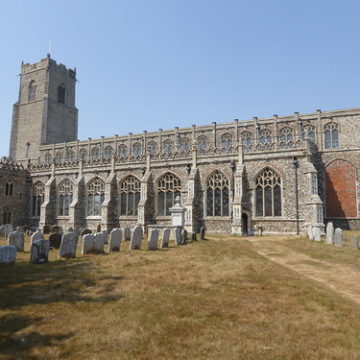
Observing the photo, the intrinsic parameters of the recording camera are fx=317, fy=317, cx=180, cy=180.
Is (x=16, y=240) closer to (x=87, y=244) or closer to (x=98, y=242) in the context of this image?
(x=87, y=244)

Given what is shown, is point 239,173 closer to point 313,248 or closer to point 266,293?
point 313,248

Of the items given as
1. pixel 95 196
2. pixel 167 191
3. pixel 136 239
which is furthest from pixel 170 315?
pixel 95 196

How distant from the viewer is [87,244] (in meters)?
12.6

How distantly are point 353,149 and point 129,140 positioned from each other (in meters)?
26.1

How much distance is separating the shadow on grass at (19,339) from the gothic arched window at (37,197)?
30.5m

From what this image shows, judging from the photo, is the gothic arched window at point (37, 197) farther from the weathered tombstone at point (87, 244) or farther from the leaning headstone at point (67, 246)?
the leaning headstone at point (67, 246)

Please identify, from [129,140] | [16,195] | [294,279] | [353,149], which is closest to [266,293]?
[294,279]

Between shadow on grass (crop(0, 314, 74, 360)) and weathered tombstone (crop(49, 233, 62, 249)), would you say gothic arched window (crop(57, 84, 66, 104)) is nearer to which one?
weathered tombstone (crop(49, 233, 62, 249))

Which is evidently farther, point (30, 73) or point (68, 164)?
point (30, 73)

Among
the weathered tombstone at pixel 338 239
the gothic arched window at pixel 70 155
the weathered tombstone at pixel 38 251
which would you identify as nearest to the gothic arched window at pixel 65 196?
the gothic arched window at pixel 70 155

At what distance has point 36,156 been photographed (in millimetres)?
47531

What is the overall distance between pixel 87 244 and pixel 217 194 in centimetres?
1452

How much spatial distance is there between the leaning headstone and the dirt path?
7.82 m

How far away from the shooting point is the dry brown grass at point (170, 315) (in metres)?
4.38
